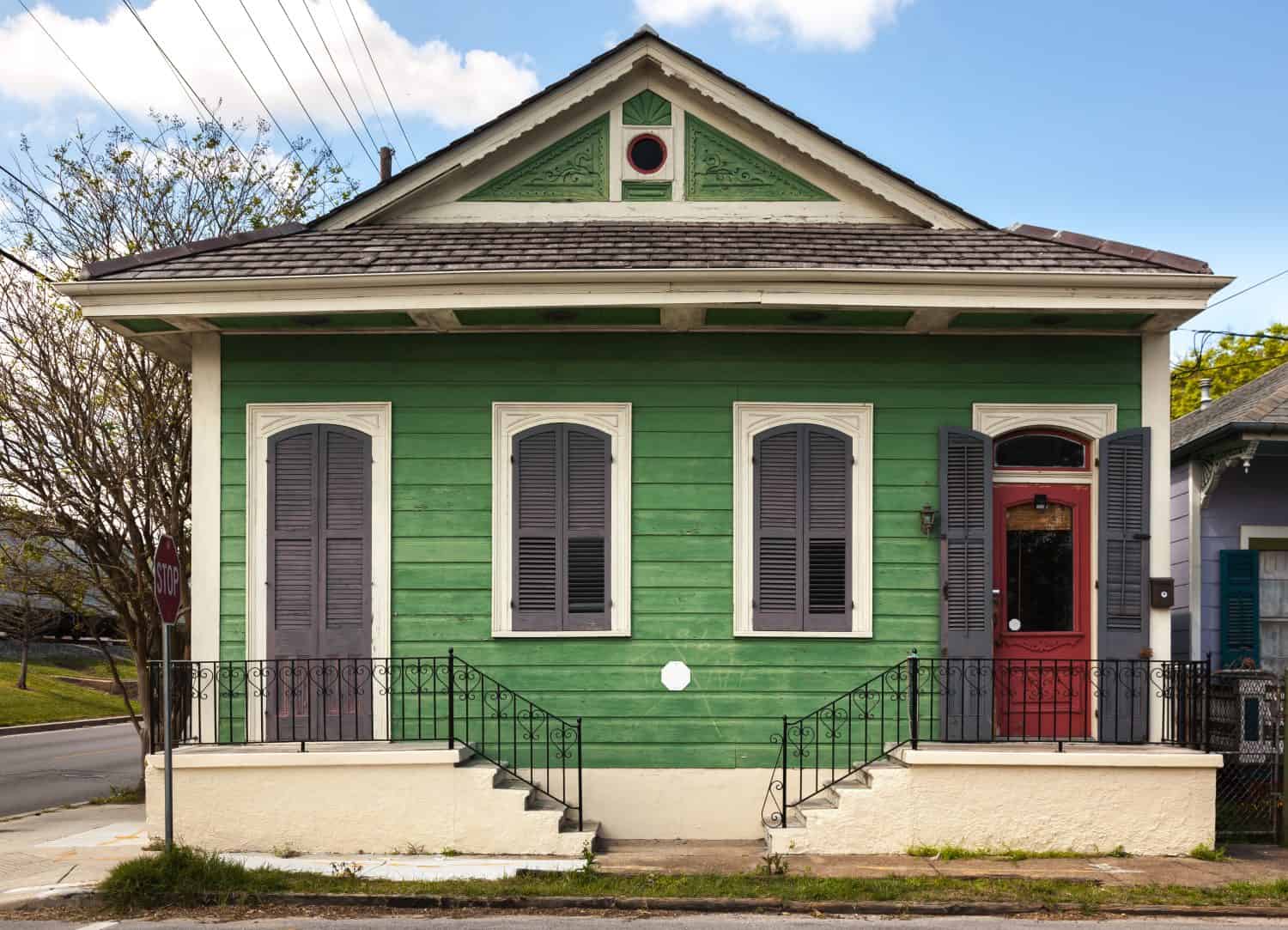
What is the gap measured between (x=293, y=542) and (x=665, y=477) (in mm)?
3316

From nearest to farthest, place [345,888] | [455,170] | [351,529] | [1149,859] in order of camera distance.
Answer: [345,888]
[1149,859]
[351,529]
[455,170]

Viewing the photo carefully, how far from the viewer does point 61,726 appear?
2762cm

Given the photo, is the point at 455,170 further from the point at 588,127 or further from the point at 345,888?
the point at 345,888

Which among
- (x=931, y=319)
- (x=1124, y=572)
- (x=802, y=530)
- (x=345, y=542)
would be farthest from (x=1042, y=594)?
(x=345, y=542)

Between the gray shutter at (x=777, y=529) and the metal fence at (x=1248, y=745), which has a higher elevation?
the gray shutter at (x=777, y=529)

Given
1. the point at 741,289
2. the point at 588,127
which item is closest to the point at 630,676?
the point at 741,289

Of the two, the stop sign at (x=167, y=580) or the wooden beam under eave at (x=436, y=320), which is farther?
the wooden beam under eave at (x=436, y=320)

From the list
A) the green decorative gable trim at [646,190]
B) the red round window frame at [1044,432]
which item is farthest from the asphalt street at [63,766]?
the red round window frame at [1044,432]

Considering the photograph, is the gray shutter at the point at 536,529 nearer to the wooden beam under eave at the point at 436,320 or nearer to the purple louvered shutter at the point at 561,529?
the purple louvered shutter at the point at 561,529

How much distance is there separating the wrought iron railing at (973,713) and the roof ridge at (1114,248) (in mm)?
3312

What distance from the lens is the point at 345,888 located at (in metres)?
8.60

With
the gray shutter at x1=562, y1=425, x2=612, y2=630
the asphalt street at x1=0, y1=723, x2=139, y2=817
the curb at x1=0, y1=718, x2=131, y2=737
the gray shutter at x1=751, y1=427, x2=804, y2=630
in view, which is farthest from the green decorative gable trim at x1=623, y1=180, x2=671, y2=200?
the curb at x1=0, y1=718, x2=131, y2=737

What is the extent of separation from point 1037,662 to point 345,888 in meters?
6.15

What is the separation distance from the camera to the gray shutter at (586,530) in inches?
429
